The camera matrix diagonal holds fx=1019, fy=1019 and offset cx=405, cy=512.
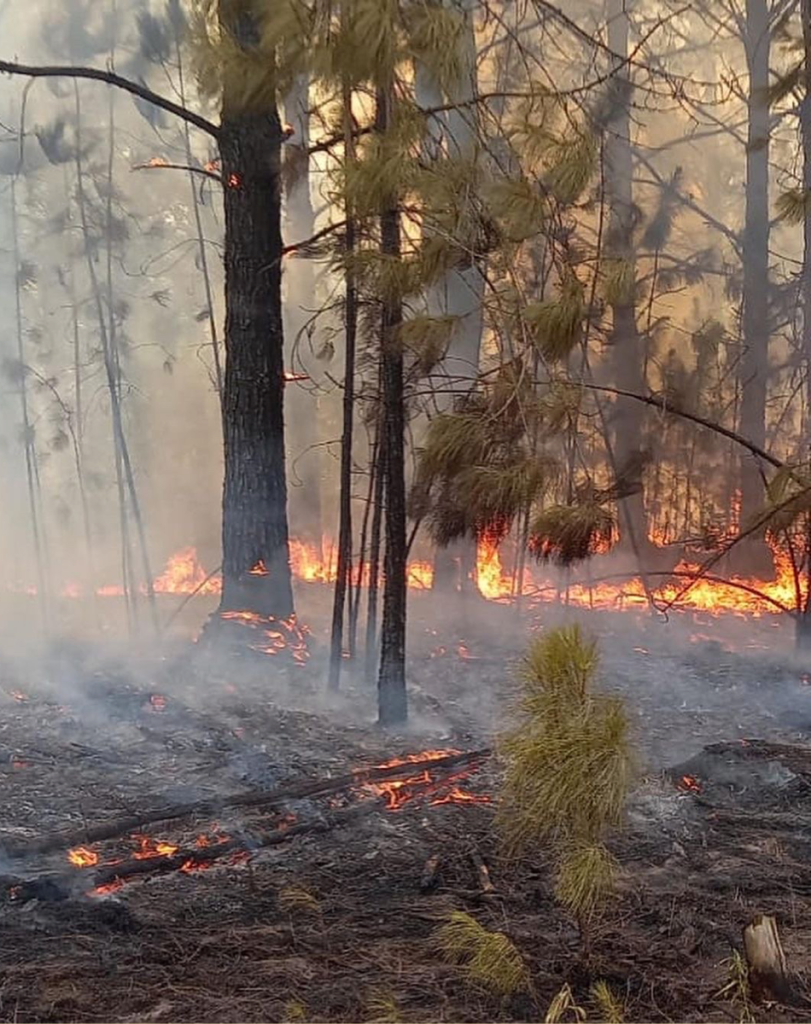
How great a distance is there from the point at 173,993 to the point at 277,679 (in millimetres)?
3444

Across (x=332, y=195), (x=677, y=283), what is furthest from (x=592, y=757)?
(x=677, y=283)

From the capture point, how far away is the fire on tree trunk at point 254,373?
19.1ft

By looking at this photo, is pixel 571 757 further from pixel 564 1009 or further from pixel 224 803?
pixel 224 803

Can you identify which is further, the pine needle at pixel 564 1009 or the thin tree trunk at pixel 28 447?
the thin tree trunk at pixel 28 447

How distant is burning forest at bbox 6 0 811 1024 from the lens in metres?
2.59

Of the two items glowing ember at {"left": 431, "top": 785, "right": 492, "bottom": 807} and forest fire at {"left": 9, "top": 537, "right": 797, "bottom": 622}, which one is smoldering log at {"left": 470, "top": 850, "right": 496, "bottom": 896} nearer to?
glowing ember at {"left": 431, "top": 785, "right": 492, "bottom": 807}

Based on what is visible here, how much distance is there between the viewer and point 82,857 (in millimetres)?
3359

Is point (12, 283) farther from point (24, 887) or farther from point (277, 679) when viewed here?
point (24, 887)

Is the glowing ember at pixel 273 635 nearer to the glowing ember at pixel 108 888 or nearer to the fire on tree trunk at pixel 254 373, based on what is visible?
the fire on tree trunk at pixel 254 373

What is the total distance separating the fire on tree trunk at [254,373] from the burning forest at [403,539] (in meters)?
0.02

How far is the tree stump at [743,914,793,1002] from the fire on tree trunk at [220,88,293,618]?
14.0 ft

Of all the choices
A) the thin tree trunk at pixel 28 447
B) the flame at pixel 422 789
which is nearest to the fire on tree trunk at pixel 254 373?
the flame at pixel 422 789

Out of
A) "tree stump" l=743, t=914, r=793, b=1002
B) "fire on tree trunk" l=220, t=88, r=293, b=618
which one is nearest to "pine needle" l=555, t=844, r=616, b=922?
"tree stump" l=743, t=914, r=793, b=1002

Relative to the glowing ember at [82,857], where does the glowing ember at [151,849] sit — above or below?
below
